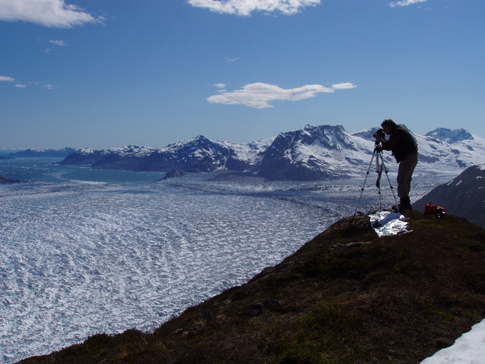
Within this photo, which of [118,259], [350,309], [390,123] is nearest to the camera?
[350,309]

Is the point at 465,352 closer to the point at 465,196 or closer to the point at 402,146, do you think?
the point at 402,146

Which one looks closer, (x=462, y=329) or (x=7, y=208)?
(x=462, y=329)

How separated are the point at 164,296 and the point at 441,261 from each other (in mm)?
25295

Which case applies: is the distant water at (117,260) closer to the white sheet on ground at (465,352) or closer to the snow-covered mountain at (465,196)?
the snow-covered mountain at (465,196)

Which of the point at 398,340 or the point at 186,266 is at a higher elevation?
the point at 398,340

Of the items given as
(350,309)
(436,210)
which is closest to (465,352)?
(350,309)

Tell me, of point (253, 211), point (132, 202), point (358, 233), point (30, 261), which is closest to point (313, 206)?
point (253, 211)

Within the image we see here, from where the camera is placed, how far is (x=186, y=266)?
3341cm

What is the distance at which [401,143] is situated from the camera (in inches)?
361

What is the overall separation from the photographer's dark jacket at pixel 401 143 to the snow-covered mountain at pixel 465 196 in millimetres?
42118

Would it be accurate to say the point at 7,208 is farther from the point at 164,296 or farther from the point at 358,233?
the point at 358,233

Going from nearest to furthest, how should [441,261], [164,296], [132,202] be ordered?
[441,261] → [164,296] → [132,202]

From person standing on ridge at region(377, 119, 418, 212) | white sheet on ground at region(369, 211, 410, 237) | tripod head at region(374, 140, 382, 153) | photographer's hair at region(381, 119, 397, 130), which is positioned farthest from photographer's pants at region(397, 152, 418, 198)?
photographer's hair at region(381, 119, 397, 130)

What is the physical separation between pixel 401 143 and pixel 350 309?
249 inches
